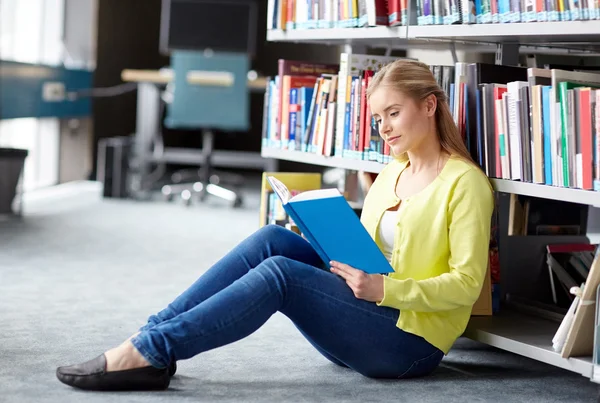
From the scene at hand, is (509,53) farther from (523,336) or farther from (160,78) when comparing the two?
(160,78)

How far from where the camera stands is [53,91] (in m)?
6.18

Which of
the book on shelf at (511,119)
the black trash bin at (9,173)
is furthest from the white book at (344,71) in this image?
the black trash bin at (9,173)

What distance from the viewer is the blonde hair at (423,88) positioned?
2.14 meters

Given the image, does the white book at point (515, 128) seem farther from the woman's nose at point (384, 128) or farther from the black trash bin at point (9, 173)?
the black trash bin at point (9, 173)

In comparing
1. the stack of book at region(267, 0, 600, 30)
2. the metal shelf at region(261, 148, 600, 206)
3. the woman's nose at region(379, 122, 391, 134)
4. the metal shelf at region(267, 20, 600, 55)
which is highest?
the stack of book at region(267, 0, 600, 30)

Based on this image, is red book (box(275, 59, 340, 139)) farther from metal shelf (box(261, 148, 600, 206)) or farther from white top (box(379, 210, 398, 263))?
white top (box(379, 210, 398, 263))

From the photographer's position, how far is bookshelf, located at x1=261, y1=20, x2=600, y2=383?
6.81 feet

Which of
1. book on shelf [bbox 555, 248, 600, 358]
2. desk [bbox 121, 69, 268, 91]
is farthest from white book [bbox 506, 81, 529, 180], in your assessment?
desk [bbox 121, 69, 268, 91]

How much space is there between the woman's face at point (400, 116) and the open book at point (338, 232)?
0.22 metres

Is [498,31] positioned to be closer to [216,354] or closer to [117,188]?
[216,354]

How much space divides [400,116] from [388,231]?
0.27 metres

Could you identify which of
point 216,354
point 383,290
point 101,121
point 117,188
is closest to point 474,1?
point 383,290

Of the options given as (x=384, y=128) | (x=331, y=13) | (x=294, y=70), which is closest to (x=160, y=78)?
(x=294, y=70)

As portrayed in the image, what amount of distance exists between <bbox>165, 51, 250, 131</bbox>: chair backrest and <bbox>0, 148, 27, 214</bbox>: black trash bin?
47.9 inches
